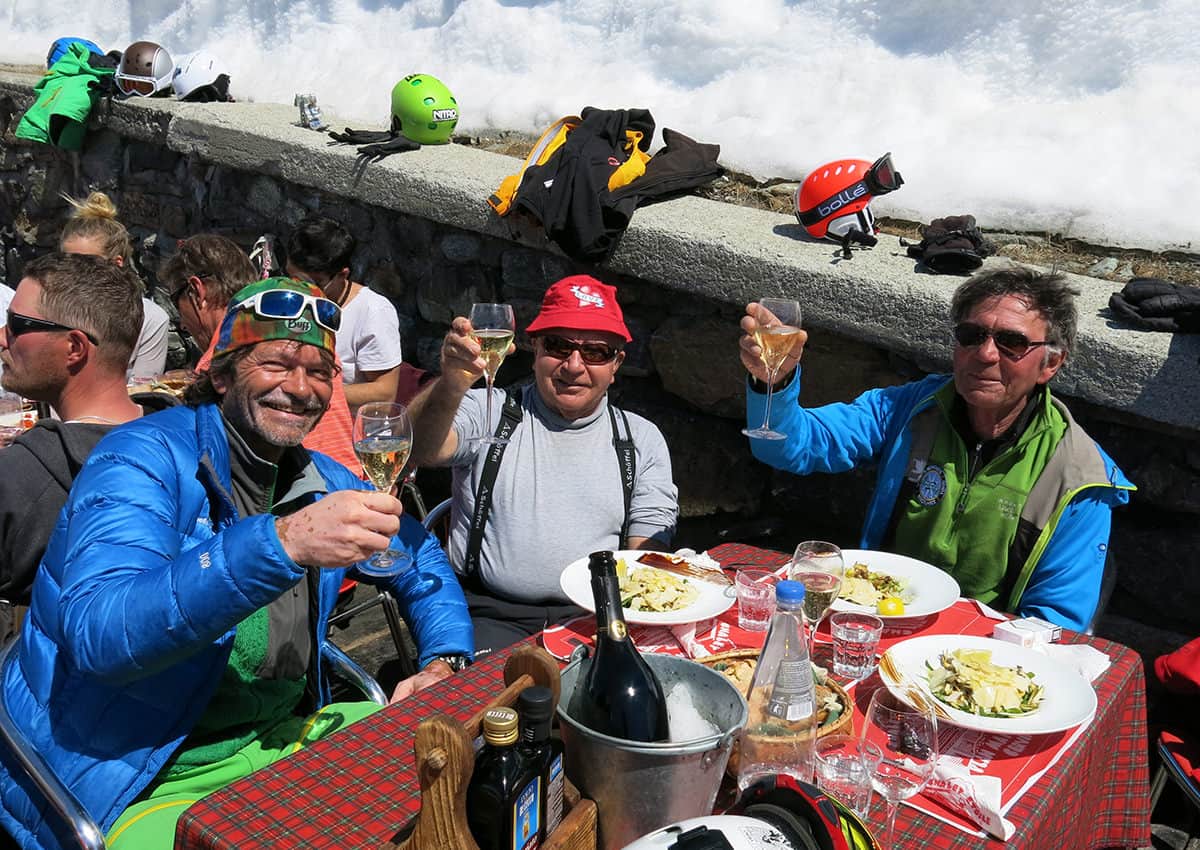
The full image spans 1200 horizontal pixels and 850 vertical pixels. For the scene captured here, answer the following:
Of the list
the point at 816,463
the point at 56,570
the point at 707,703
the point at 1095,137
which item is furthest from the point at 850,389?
the point at 56,570

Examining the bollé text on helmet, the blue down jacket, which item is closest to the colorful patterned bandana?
the blue down jacket

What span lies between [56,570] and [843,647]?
158 cm

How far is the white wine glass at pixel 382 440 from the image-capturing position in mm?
2068

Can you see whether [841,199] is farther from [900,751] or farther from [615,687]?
[615,687]

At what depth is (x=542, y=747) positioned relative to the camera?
4.72ft

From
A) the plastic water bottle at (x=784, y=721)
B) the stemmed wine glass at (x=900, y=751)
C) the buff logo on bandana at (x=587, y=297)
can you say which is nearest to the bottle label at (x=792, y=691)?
the plastic water bottle at (x=784, y=721)

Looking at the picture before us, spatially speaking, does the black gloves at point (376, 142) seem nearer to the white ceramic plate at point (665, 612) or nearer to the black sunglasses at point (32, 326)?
the black sunglasses at point (32, 326)

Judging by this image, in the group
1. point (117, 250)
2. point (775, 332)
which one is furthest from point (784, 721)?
point (117, 250)

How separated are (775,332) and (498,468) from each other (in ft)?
3.21

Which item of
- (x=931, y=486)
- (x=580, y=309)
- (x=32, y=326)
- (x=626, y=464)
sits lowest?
(x=626, y=464)

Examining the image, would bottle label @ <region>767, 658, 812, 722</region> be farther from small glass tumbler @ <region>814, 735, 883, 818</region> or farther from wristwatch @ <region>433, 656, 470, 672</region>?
wristwatch @ <region>433, 656, 470, 672</region>

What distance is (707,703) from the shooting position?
165 cm

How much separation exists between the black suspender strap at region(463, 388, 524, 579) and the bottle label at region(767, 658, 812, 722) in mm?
1618

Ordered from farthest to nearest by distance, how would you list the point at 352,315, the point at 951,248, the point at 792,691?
the point at 352,315 < the point at 951,248 < the point at 792,691
